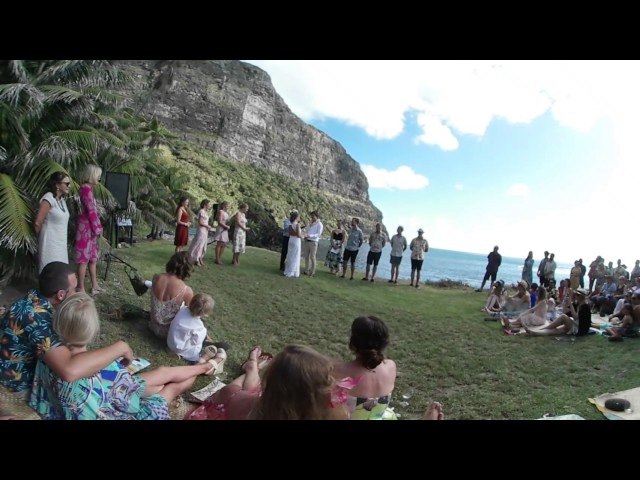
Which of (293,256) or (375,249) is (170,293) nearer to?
(293,256)

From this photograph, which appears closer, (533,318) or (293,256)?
(533,318)

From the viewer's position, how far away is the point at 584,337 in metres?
7.86

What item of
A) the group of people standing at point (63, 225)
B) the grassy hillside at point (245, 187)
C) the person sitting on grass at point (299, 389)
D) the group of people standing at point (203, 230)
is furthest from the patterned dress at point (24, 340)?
the grassy hillside at point (245, 187)

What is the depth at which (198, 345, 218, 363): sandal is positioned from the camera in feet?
16.2

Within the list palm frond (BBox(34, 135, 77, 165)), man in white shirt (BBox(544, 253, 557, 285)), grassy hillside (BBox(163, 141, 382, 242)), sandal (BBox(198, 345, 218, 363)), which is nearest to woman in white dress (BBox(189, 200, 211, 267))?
palm frond (BBox(34, 135, 77, 165))

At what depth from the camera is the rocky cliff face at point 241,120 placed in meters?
70.6

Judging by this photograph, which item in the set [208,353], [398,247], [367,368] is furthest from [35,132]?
[398,247]

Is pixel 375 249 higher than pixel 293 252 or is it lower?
higher

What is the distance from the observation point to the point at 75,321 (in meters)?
2.58

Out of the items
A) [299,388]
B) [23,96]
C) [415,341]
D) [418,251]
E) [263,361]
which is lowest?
[415,341]

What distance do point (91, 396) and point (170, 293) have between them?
95.5 inches

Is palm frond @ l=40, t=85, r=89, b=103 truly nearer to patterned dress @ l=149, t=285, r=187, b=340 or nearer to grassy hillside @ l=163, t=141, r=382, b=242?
patterned dress @ l=149, t=285, r=187, b=340
